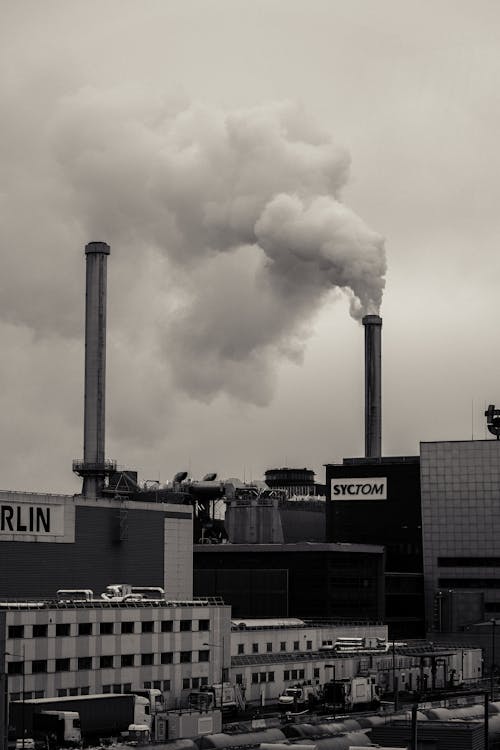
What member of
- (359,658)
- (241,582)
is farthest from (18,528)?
(241,582)

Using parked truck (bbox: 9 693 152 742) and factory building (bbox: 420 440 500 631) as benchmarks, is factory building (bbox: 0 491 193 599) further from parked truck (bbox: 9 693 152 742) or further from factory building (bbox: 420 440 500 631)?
factory building (bbox: 420 440 500 631)

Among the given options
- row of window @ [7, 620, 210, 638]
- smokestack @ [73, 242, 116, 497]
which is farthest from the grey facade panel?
row of window @ [7, 620, 210, 638]

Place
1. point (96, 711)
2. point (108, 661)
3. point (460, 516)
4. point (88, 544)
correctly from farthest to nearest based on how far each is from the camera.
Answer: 1. point (460, 516)
2. point (88, 544)
3. point (108, 661)
4. point (96, 711)

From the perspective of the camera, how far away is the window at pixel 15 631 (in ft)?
358

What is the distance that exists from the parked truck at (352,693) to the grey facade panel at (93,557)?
25.1 meters

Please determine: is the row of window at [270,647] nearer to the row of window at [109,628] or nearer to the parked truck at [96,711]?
the row of window at [109,628]

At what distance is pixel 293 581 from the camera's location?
183 m

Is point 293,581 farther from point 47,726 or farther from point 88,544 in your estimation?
point 47,726

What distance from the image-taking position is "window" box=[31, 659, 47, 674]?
362ft

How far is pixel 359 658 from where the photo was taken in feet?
472

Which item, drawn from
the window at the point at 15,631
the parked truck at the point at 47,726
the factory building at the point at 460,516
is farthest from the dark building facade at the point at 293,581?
the parked truck at the point at 47,726

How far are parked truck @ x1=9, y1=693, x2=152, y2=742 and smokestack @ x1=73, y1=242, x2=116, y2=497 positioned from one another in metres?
51.3

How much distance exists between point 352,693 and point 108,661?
68.6ft

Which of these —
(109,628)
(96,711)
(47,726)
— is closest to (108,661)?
(109,628)
